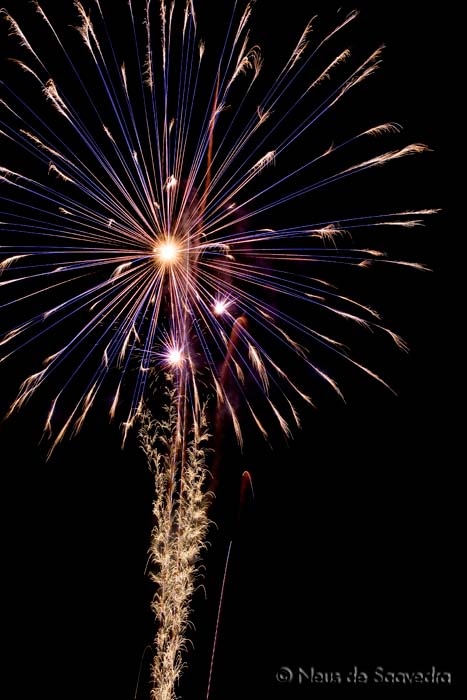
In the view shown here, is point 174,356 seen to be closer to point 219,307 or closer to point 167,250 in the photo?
point 219,307

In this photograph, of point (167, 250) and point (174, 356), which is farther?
point (174, 356)

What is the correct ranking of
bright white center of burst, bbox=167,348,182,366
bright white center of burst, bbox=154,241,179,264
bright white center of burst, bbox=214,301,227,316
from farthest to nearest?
bright white center of burst, bbox=167,348,182,366 < bright white center of burst, bbox=214,301,227,316 < bright white center of burst, bbox=154,241,179,264

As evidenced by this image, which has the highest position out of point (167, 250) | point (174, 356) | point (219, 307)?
point (167, 250)

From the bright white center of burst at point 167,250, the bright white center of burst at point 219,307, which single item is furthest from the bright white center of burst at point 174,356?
the bright white center of burst at point 167,250

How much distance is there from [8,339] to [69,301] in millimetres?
731

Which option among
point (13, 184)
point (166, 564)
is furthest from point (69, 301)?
point (166, 564)

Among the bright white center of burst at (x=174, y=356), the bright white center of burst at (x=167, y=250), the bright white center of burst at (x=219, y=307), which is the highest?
the bright white center of burst at (x=167, y=250)

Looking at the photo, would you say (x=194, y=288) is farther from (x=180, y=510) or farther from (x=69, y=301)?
(x=180, y=510)

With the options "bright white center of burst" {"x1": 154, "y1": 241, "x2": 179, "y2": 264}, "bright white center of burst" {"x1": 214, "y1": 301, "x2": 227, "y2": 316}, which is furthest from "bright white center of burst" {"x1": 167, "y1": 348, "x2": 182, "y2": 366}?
"bright white center of burst" {"x1": 154, "y1": 241, "x2": 179, "y2": 264}

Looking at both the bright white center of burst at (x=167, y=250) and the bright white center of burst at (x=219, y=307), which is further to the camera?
the bright white center of burst at (x=219, y=307)

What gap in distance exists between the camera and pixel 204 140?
5.12 metres

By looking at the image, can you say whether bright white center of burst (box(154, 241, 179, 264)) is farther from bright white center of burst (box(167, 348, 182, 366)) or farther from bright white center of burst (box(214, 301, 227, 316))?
bright white center of burst (box(167, 348, 182, 366))

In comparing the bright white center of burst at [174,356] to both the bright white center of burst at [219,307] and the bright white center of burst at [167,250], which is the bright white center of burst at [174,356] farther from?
the bright white center of burst at [167,250]

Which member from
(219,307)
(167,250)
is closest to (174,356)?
(219,307)
